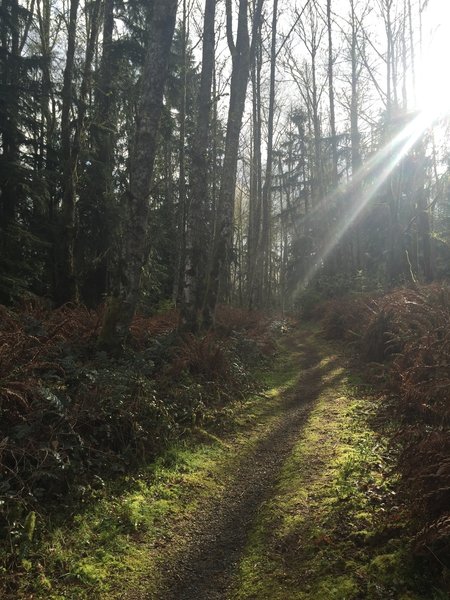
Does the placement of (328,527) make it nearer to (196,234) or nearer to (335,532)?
(335,532)

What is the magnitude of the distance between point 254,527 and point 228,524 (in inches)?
11.0

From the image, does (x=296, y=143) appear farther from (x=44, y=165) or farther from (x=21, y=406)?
(x=21, y=406)

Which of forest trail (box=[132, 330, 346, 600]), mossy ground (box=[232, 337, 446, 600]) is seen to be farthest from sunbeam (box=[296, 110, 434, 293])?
mossy ground (box=[232, 337, 446, 600])

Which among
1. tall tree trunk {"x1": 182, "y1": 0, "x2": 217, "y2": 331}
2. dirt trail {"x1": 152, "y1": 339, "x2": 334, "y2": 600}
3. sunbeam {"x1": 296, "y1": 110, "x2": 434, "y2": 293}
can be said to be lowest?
dirt trail {"x1": 152, "y1": 339, "x2": 334, "y2": 600}

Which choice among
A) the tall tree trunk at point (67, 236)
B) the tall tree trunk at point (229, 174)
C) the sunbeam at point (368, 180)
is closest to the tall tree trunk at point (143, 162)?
the tall tree trunk at point (229, 174)

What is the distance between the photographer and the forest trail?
329 centimetres

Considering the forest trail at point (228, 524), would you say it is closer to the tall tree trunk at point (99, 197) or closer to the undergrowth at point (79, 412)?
the undergrowth at point (79, 412)

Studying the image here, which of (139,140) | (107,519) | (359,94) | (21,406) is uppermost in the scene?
(359,94)

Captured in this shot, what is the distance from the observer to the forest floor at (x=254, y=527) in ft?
10.1

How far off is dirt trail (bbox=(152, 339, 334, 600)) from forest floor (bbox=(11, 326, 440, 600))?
12 mm

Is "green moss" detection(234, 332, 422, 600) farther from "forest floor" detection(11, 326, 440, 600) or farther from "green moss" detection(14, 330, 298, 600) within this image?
"green moss" detection(14, 330, 298, 600)

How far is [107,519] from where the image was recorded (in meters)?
3.93

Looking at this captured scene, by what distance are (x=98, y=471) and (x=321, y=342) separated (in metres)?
10.00

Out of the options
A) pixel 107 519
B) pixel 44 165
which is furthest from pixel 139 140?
pixel 44 165
